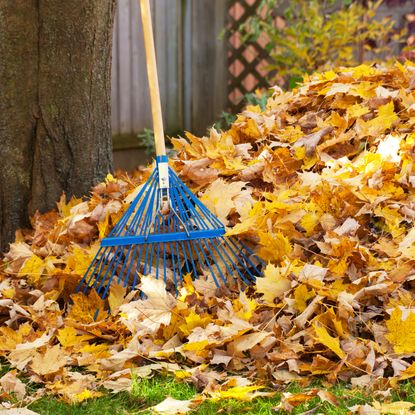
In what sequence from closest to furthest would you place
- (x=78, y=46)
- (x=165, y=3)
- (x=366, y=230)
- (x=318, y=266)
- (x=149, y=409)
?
(x=149, y=409) < (x=318, y=266) < (x=366, y=230) < (x=78, y=46) < (x=165, y=3)

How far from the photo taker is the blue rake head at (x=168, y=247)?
107 inches

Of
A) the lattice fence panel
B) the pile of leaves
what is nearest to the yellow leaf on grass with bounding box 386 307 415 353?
the pile of leaves

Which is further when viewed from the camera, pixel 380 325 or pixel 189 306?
pixel 189 306

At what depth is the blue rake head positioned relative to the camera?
2707 millimetres

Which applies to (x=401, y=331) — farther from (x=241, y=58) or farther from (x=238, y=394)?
(x=241, y=58)

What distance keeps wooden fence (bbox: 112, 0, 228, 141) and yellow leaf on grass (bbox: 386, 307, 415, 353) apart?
14.0 feet

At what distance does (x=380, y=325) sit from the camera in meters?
2.36

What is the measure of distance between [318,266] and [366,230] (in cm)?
34

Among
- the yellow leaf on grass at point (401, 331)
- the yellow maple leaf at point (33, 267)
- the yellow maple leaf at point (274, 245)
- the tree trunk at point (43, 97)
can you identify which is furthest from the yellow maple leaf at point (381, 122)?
the yellow maple leaf at point (33, 267)

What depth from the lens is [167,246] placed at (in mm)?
2850

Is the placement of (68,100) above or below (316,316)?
above

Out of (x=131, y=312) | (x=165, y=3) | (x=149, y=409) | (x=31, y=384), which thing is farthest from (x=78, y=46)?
(x=165, y=3)

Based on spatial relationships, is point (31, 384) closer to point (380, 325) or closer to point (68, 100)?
point (380, 325)

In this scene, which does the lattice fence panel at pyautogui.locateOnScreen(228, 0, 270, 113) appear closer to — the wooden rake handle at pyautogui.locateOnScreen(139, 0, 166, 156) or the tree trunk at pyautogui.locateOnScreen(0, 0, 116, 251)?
the tree trunk at pyautogui.locateOnScreen(0, 0, 116, 251)
